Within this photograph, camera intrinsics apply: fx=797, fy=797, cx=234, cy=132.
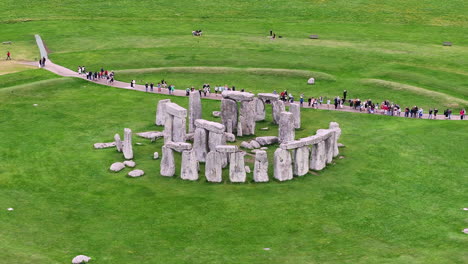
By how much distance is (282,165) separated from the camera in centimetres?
6091

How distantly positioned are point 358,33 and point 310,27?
312 inches

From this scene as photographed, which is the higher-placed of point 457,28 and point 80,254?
point 457,28

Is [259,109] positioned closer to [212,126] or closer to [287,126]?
[287,126]

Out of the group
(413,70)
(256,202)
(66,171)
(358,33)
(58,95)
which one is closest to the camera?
(256,202)

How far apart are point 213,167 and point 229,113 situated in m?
13.4

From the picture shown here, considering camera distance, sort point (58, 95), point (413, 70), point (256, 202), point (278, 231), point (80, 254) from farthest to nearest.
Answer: point (413, 70)
point (58, 95)
point (256, 202)
point (278, 231)
point (80, 254)

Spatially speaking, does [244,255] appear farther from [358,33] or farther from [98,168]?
[358,33]

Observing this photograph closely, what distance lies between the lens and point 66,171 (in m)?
63.4

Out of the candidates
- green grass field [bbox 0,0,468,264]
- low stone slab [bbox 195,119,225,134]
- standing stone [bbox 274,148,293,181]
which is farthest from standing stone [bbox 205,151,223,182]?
standing stone [bbox 274,148,293,181]

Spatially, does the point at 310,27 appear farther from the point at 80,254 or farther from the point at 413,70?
the point at 80,254

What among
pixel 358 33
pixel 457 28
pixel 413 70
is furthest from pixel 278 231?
pixel 457 28

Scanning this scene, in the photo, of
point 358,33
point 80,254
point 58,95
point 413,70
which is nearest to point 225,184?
point 80,254

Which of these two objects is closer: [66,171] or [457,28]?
[66,171]

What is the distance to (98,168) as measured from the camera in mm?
64188
